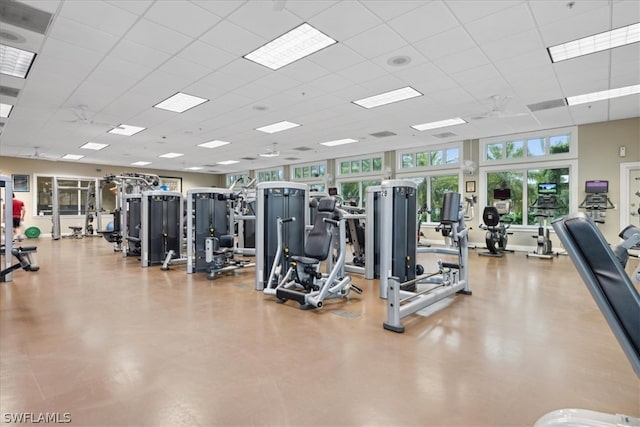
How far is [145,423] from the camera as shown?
1.72 m

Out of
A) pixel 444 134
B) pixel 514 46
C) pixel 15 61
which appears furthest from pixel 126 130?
pixel 514 46

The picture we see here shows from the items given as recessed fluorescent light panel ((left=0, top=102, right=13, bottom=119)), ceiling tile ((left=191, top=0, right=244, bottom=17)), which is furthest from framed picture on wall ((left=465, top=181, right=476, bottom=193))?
recessed fluorescent light panel ((left=0, top=102, right=13, bottom=119))

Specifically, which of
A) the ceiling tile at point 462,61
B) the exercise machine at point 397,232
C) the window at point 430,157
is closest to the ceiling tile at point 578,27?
the ceiling tile at point 462,61

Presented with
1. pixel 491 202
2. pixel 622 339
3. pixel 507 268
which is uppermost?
pixel 491 202

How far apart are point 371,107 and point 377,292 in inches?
153

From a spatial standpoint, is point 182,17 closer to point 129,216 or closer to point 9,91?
point 9,91

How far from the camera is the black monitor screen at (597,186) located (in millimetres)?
7473

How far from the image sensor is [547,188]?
7.97 meters

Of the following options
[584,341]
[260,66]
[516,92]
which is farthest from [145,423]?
[516,92]

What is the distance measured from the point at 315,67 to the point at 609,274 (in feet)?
14.2

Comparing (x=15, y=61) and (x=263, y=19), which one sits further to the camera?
(x=15, y=61)

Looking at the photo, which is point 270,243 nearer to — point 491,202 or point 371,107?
point 371,107

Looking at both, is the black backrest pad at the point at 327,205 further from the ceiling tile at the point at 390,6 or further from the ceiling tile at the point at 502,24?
the ceiling tile at the point at 502,24

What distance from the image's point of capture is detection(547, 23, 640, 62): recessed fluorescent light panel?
12.4 ft
